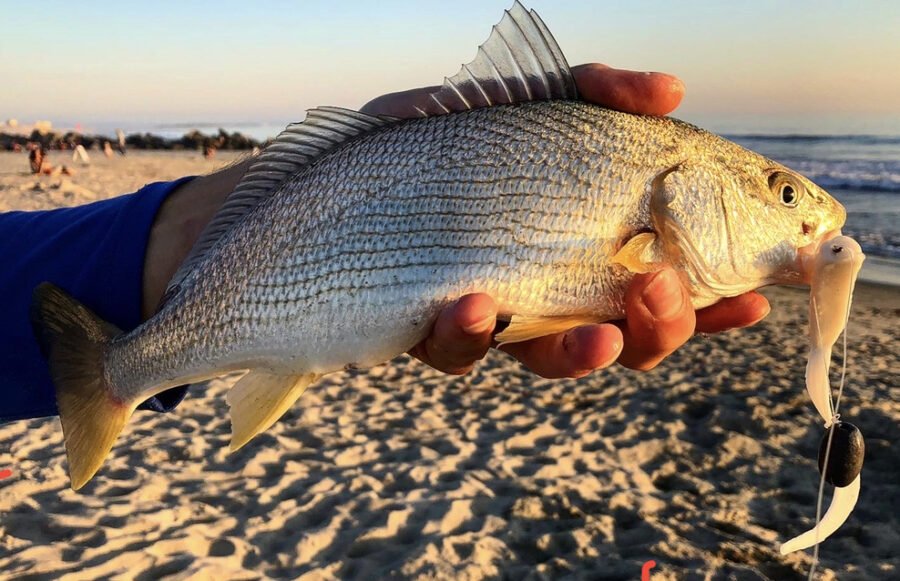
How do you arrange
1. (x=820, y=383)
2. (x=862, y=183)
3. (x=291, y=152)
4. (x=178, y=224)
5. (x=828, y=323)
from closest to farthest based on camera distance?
(x=820, y=383), (x=828, y=323), (x=291, y=152), (x=178, y=224), (x=862, y=183)

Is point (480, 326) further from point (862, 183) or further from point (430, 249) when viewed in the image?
point (862, 183)

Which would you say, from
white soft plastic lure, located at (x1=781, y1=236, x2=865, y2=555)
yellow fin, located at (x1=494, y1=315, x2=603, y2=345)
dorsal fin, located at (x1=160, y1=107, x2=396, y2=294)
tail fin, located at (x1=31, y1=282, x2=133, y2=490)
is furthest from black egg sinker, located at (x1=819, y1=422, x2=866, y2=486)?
tail fin, located at (x1=31, y1=282, x2=133, y2=490)

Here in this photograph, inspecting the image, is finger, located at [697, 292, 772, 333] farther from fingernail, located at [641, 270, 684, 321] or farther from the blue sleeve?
the blue sleeve

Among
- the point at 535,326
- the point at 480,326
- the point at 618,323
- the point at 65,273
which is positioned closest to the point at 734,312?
the point at 618,323

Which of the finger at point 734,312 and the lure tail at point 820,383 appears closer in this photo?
the lure tail at point 820,383

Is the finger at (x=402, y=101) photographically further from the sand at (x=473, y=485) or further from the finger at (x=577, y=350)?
the sand at (x=473, y=485)

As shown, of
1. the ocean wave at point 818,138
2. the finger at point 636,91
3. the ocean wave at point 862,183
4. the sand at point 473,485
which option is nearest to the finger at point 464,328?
the finger at point 636,91

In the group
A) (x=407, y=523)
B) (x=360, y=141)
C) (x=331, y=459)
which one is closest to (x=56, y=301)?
(x=360, y=141)
